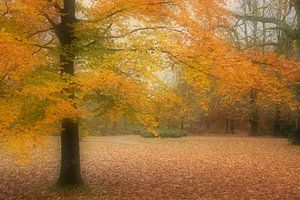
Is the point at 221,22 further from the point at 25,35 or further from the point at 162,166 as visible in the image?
the point at 162,166

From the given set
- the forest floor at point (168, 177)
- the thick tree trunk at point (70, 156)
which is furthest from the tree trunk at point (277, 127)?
the thick tree trunk at point (70, 156)

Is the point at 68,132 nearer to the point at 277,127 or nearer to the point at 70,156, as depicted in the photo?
the point at 70,156

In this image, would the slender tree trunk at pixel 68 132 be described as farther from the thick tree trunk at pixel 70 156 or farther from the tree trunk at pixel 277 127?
the tree trunk at pixel 277 127

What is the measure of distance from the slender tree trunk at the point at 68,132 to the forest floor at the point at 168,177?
0.57m

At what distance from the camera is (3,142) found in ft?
28.0

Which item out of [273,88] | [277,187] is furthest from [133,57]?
[277,187]

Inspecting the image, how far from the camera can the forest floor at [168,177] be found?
11664mm

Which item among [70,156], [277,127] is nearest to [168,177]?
[70,156]

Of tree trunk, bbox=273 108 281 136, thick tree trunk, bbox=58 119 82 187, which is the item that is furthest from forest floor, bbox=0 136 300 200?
tree trunk, bbox=273 108 281 136

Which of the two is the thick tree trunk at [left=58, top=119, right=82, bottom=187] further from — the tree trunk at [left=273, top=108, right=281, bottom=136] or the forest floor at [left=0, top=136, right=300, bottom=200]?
the tree trunk at [left=273, top=108, right=281, bottom=136]

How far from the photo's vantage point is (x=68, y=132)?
40.5 ft

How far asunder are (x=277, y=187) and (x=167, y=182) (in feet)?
11.8

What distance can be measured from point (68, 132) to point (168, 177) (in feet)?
14.3

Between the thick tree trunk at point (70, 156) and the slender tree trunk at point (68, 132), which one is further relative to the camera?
the thick tree trunk at point (70, 156)
